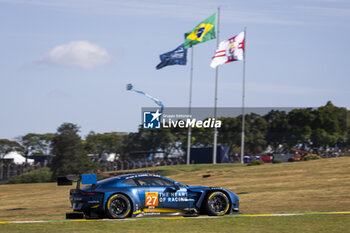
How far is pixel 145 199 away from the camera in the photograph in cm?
1407

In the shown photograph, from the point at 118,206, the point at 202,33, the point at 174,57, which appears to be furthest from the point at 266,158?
the point at 118,206

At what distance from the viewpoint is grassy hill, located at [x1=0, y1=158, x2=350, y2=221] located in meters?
18.7

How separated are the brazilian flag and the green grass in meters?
41.8

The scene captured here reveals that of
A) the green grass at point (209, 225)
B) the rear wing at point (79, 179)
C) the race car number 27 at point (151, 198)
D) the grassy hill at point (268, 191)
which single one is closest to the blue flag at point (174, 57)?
the grassy hill at point (268, 191)

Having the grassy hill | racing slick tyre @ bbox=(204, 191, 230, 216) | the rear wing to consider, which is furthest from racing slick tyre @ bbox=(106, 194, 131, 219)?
the grassy hill

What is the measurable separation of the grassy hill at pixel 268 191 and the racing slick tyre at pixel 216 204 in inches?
61.6

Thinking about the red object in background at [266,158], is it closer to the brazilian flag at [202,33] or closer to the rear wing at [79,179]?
the brazilian flag at [202,33]

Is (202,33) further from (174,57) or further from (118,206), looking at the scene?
(118,206)

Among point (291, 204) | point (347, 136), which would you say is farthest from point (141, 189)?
point (347, 136)

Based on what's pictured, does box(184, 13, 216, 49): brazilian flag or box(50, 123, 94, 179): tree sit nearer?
box(184, 13, 216, 49): brazilian flag

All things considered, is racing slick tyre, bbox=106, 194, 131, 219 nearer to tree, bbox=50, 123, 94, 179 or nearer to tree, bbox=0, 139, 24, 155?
tree, bbox=50, 123, 94, 179

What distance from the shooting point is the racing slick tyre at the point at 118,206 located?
531 inches

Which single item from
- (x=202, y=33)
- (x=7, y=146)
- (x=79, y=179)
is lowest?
(x=79, y=179)

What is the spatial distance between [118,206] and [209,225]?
2.54m
